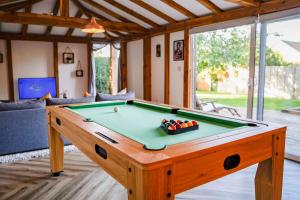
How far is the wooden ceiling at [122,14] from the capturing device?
14.1 ft

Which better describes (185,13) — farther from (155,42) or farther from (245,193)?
(245,193)

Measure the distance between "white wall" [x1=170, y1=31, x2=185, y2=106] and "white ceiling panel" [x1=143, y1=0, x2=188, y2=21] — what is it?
1.16 feet

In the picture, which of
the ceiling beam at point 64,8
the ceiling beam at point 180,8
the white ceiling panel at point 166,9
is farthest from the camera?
the ceiling beam at point 64,8

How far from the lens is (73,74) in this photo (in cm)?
841

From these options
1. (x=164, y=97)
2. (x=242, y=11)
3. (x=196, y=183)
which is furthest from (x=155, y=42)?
(x=196, y=183)

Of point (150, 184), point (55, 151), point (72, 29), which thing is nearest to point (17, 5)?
point (72, 29)

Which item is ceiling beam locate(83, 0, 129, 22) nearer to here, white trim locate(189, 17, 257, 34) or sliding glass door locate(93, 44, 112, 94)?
sliding glass door locate(93, 44, 112, 94)

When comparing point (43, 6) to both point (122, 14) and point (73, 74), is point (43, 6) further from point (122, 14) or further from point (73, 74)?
point (73, 74)

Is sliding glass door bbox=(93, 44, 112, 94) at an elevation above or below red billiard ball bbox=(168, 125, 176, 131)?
above

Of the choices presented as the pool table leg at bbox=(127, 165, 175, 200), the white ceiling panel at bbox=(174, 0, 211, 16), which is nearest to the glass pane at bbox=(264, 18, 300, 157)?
the white ceiling panel at bbox=(174, 0, 211, 16)

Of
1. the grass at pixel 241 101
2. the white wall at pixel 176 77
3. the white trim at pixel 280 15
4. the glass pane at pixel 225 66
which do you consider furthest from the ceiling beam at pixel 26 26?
the grass at pixel 241 101

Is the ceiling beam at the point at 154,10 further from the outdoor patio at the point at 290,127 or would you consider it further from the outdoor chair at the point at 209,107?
the outdoor patio at the point at 290,127

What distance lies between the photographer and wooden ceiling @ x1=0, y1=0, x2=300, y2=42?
4.31 metres

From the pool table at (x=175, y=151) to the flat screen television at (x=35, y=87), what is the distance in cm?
594
